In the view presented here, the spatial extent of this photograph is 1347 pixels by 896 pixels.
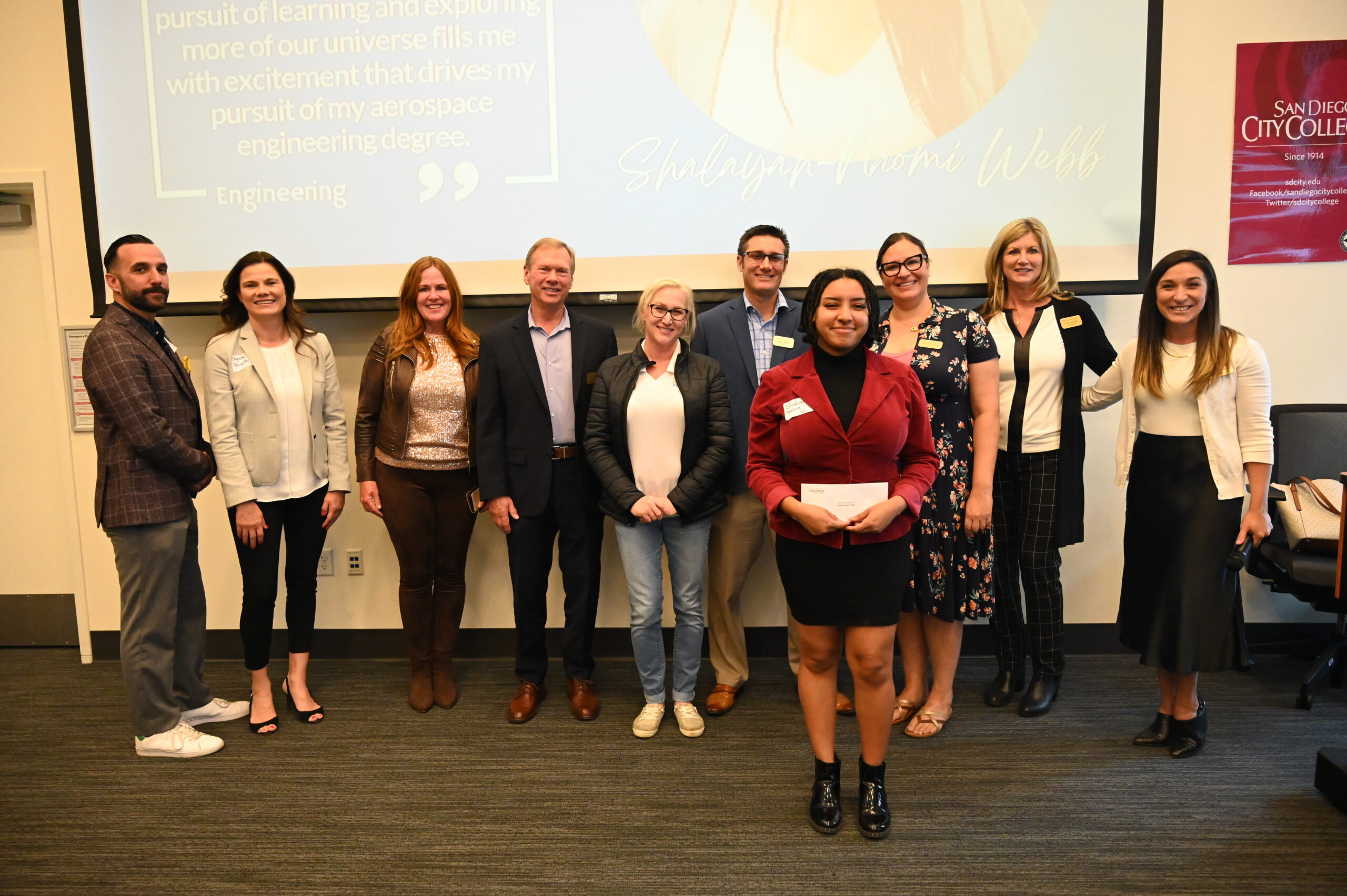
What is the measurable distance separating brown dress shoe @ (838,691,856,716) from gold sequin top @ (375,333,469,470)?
1.78 meters

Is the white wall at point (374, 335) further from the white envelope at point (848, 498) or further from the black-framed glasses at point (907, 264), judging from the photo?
the white envelope at point (848, 498)

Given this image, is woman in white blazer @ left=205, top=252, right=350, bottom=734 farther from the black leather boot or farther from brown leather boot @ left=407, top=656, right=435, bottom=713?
the black leather boot

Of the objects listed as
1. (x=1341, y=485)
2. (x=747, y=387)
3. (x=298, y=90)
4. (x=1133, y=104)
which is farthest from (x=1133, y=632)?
(x=298, y=90)

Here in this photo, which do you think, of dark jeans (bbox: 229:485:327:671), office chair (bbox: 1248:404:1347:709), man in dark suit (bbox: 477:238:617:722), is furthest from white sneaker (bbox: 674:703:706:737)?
office chair (bbox: 1248:404:1347:709)

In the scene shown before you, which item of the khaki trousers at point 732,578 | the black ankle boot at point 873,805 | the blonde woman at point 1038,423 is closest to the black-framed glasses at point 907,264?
the blonde woman at point 1038,423

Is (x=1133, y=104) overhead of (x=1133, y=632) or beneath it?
overhead

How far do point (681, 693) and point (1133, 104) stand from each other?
119 inches

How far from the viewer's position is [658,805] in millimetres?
2312

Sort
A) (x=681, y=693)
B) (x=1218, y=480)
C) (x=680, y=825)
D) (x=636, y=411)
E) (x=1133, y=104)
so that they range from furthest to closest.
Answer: (x=1133, y=104) < (x=681, y=693) < (x=636, y=411) < (x=1218, y=480) < (x=680, y=825)

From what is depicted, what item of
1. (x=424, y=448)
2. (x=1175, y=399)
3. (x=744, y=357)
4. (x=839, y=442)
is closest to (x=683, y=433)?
(x=744, y=357)

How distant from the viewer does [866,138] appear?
312 cm

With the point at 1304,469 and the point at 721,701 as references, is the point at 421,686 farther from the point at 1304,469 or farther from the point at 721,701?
the point at 1304,469

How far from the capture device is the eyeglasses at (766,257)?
276cm

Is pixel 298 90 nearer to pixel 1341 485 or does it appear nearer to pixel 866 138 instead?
pixel 866 138
